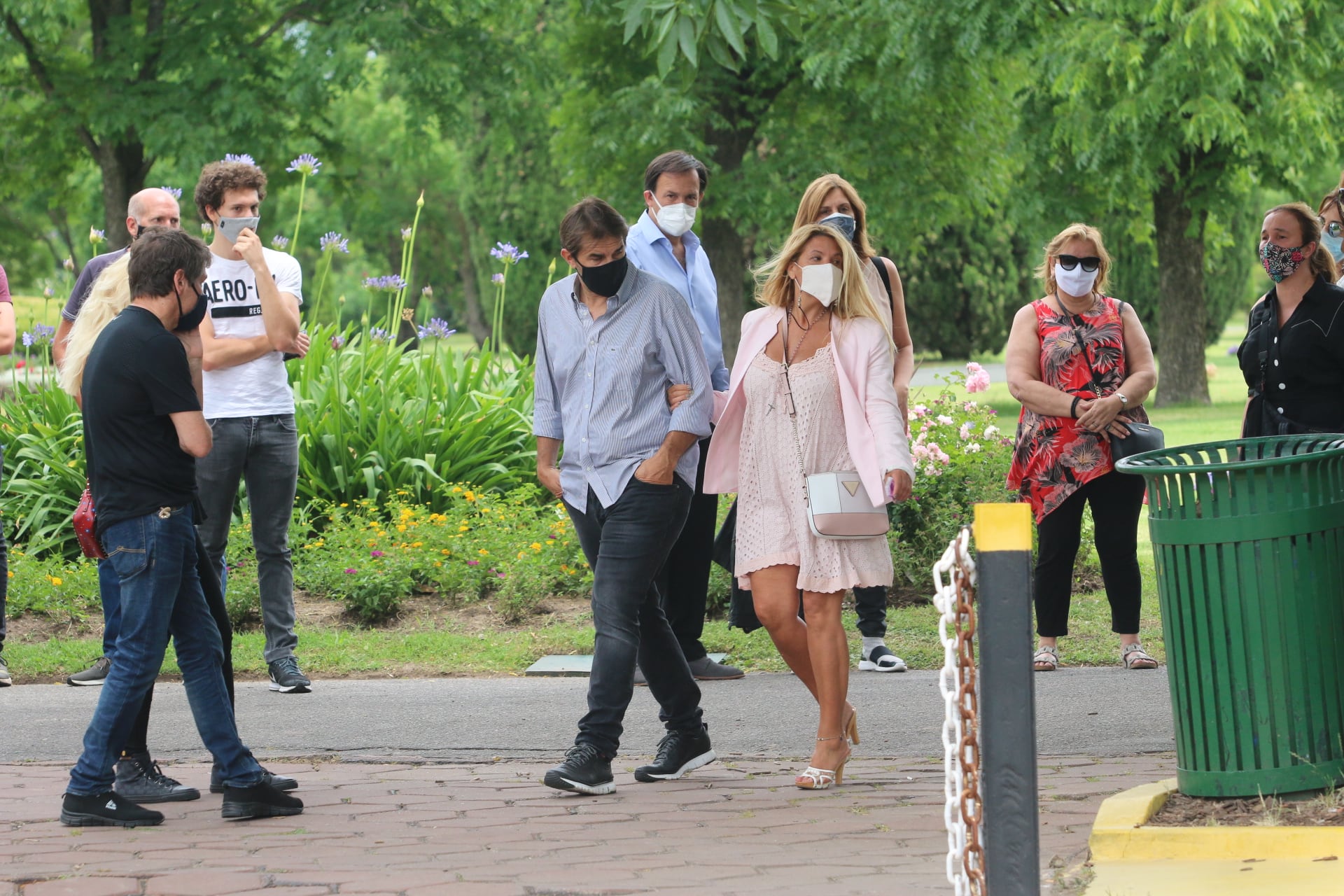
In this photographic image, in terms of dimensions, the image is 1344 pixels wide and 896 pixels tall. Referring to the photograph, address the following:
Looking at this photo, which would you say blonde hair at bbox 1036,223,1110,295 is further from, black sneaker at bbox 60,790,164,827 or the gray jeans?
black sneaker at bbox 60,790,164,827

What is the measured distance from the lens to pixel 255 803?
16.1ft

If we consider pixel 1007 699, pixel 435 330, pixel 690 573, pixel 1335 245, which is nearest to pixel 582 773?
pixel 690 573

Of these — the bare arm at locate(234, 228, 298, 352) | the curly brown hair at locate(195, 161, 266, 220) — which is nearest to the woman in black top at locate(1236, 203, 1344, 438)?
the bare arm at locate(234, 228, 298, 352)

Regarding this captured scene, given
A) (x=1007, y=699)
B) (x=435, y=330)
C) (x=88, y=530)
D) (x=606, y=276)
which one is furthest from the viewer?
(x=435, y=330)

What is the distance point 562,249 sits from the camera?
5438 millimetres

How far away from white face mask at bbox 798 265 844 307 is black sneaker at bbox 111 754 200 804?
2.61 m

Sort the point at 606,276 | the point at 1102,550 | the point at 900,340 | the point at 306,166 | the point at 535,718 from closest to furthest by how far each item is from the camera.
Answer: the point at 606,276 → the point at 535,718 → the point at 900,340 → the point at 1102,550 → the point at 306,166

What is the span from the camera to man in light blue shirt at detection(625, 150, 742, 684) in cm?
644

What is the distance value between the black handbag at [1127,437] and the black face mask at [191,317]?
11.9 feet

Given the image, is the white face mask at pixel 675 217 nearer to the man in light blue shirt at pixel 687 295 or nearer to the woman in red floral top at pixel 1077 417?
the man in light blue shirt at pixel 687 295

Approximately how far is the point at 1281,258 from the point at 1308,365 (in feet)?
1.37

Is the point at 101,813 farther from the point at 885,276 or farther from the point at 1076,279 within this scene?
the point at 1076,279

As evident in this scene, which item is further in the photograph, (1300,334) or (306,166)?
(306,166)

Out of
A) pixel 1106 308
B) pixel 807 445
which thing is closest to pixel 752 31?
→ pixel 807 445
